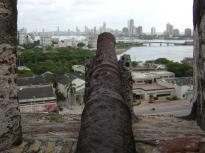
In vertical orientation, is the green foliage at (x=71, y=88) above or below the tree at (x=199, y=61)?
below

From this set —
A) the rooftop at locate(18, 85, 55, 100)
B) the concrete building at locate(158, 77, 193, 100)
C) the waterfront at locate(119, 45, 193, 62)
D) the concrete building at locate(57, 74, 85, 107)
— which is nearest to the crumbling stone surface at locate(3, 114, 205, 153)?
the rooftop at locate(18, 85, 55, 100)

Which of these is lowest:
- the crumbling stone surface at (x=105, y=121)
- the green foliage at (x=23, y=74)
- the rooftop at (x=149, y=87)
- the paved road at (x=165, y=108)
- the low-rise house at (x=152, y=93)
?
the paved road at (x=165, y=108)

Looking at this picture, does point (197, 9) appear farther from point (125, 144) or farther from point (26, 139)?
point (125, 144)

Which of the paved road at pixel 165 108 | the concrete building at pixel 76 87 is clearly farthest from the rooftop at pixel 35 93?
the paved road at pixel 165 108

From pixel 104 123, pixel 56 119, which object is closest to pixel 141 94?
pixel 56 119

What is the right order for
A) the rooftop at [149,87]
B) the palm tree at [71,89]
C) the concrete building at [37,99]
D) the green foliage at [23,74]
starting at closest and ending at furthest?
1. the concrete building at [37,99]
2. the palm tree at [71,89]
3. the rooftop at [149,87]
4. the green foliage at [23,74]

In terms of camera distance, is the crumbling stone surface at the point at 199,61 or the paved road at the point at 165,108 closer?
the crumbling stone surface at the point at 199,61

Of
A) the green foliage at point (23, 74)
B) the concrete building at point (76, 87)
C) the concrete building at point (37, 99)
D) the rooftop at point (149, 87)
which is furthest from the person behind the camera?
the green foliage at point (23, 74)

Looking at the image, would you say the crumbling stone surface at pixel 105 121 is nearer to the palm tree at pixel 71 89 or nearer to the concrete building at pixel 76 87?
the palm tree at pixel 71 89
